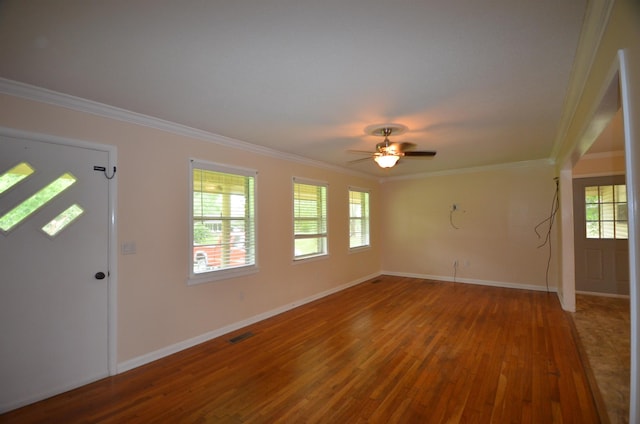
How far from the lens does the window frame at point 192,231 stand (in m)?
3.44

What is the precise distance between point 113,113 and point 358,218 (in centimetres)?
499

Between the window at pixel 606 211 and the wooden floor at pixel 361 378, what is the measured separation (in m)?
2.23

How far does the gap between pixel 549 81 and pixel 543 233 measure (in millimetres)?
4318

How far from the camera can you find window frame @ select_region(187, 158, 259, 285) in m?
3.44

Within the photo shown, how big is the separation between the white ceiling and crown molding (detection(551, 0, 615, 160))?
43 mm

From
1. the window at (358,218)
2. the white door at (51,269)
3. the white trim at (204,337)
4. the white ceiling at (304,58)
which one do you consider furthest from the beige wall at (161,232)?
the window at (358,218)

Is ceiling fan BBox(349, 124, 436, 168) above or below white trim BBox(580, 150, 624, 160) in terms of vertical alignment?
below

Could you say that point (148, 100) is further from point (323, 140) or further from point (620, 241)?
point (620, 241)

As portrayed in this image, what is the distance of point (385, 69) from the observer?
2.11m

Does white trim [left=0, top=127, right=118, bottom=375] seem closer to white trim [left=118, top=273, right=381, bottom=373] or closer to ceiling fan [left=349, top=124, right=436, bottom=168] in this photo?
white trim [left=118, top=273, right=381, bottom=373]

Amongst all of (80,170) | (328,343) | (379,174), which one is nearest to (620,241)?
(379,174)

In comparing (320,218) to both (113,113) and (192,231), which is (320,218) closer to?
(192,231)

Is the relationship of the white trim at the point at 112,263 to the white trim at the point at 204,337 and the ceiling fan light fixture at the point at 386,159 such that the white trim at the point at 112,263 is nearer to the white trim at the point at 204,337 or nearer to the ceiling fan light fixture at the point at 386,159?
the white trim at the point at 204,337

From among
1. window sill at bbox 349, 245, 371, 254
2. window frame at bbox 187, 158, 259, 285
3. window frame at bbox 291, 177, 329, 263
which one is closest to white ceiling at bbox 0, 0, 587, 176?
window frame at bbox 187, 158, 259, 285
